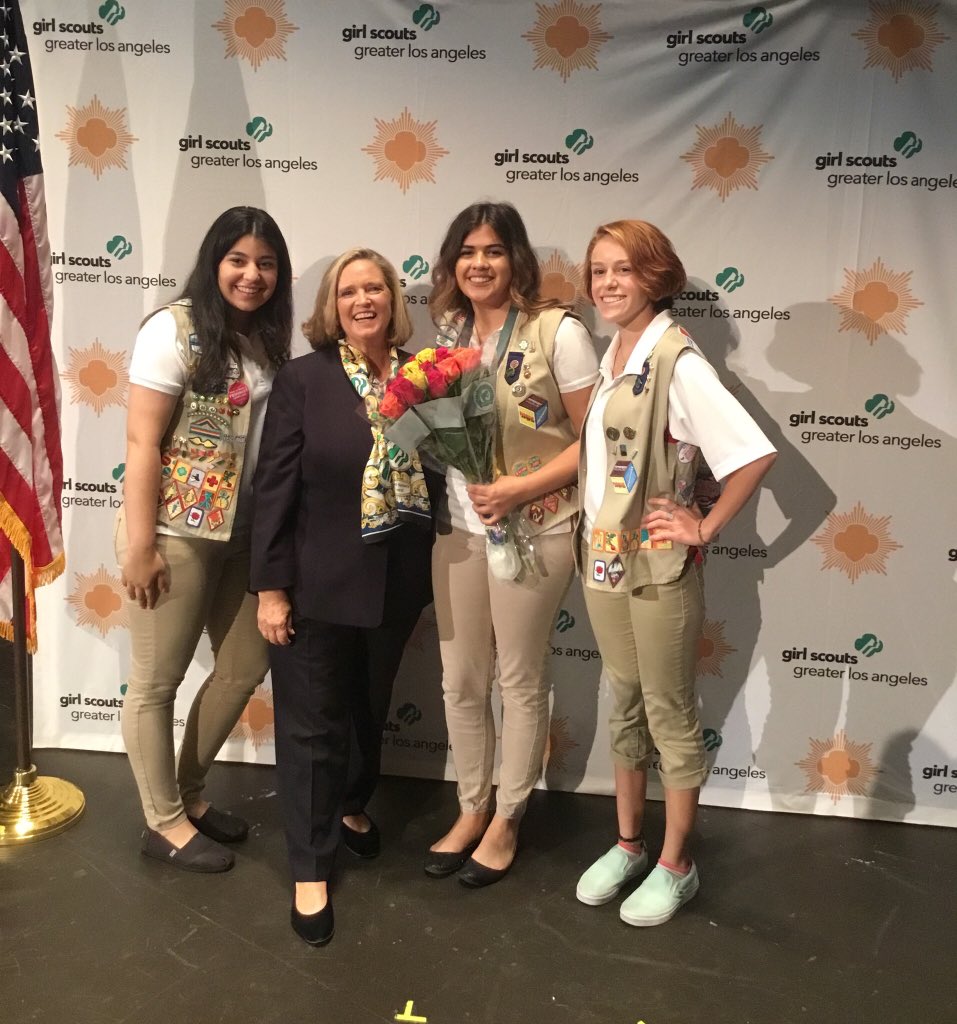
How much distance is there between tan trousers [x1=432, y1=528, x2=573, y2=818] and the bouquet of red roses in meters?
0.10

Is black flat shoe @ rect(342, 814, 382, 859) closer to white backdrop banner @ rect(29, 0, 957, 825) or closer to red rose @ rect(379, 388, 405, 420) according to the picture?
white backdrop banner @ rect(29, 0, 957, 825)

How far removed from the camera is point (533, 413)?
94.4 inches

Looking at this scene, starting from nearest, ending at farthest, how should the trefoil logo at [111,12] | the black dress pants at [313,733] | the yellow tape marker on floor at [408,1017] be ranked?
the yellow tape marker on floor at [408,1017], the black dress pants at [313,733], the trefoil logo at [111,12]

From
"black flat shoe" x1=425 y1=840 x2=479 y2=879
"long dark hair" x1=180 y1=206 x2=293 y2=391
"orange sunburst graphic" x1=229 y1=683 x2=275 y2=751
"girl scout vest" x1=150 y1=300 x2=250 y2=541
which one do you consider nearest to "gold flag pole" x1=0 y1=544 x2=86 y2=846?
"orange sunburst graphic" x1=229 y1=683 x2=275 y2=751

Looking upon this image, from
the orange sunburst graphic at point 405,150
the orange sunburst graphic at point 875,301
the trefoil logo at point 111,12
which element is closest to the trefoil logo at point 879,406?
the orange sunburst graphic at point 875,301

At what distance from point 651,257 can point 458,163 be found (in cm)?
105

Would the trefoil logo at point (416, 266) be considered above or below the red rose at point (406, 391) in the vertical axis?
above

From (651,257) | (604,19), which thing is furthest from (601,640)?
(604,19)

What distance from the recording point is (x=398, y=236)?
3.05 m

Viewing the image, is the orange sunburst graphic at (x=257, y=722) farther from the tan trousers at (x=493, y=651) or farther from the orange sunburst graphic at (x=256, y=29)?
the orange sunburst graphic at (x=256, y=29)

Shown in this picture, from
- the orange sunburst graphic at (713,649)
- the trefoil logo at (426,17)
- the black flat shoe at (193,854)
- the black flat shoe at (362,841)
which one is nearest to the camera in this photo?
the black flat shoe at (193,854)

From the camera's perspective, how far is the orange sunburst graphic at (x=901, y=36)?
273 centimetres

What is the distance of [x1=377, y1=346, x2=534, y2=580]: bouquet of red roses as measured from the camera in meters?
2.14

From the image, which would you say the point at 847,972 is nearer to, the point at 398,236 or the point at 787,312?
the point at 787,312
